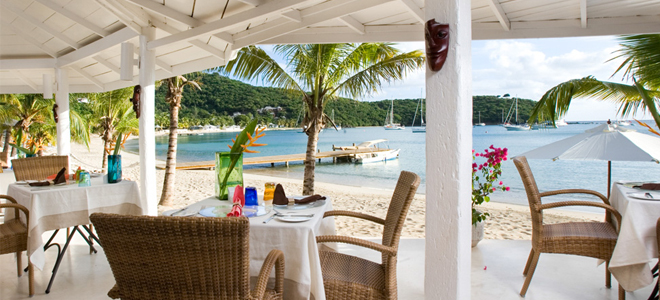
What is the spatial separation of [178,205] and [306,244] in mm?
7678

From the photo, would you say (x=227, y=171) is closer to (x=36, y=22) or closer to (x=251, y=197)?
(x=251, y=197)

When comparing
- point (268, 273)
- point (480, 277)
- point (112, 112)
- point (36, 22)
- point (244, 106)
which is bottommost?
point (480, 277)

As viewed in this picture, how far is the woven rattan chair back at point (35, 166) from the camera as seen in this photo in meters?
3.71

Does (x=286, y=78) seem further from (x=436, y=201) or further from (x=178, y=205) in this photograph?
(x=436, y=201)

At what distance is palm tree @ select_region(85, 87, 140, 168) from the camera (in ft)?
39.1

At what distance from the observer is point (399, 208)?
6.94 ft

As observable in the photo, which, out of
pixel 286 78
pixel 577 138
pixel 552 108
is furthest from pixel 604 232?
pixel 286 78

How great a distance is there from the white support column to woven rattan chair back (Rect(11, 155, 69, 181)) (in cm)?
175

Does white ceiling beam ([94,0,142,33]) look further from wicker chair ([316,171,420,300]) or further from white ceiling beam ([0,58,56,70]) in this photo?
wicker chair ([316,171,420,300])

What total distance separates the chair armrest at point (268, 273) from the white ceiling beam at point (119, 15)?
9.04 ft

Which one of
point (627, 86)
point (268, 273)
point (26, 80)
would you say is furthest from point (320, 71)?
point (268, 273)

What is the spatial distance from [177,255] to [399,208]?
3.76 feet

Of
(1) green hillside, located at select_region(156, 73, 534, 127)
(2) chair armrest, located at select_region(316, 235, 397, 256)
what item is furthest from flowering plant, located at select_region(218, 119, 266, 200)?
(1) green hillside, located at select_region(156, 73, 534, 127)

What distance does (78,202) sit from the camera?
3029 mm
